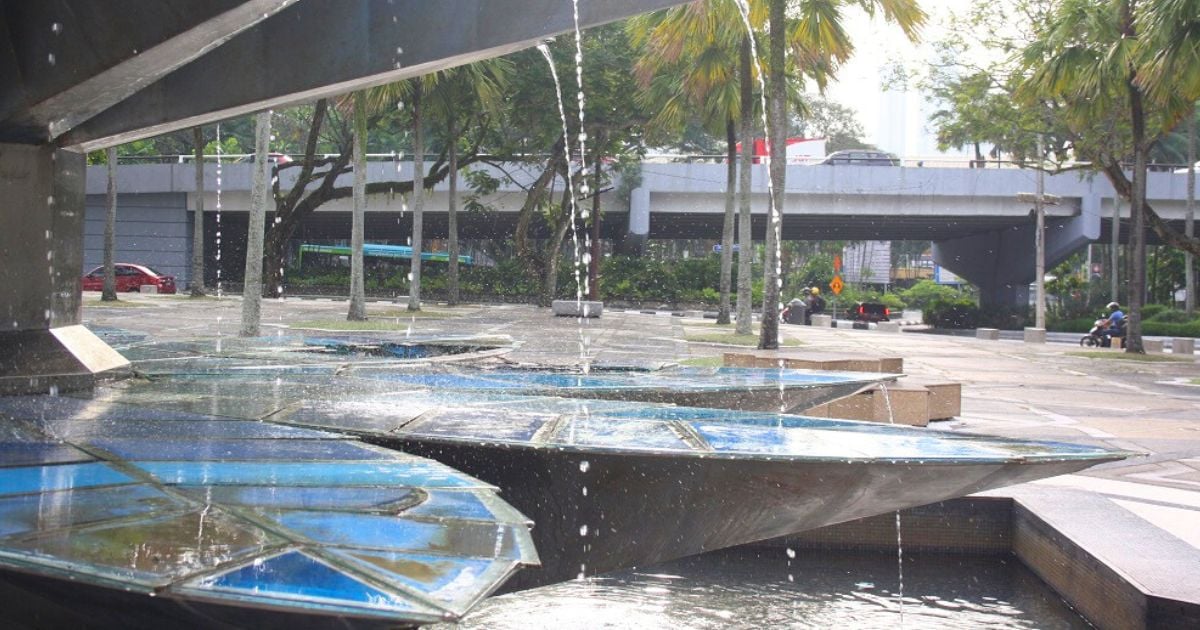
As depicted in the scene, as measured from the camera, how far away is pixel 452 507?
12.8ft

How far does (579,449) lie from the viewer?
486cm

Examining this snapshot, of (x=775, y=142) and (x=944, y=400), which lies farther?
(x=775, y=142)

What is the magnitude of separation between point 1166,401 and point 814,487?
601 inches

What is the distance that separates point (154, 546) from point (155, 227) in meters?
56.1

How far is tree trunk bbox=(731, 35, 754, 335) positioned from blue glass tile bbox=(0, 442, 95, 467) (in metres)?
20.6

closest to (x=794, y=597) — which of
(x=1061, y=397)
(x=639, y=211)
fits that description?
(x=1061, y=397)

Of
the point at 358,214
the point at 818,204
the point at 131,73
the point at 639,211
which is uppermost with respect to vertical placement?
the point at 818,204

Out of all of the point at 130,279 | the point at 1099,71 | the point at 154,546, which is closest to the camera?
the point at 154,546

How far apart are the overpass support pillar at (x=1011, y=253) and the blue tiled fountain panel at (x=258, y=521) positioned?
51.3 meters

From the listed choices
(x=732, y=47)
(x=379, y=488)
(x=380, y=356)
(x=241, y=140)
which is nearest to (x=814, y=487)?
(x=379, y=488)

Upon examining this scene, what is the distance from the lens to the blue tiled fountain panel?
2980 millimetres

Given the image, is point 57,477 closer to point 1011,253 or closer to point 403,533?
point 403,533

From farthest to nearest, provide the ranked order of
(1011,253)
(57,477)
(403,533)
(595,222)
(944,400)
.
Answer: (1011,253) < (595,222) < (944,400) < (57,477) < (403,533)

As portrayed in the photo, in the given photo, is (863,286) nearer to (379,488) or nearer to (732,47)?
(732,47)
